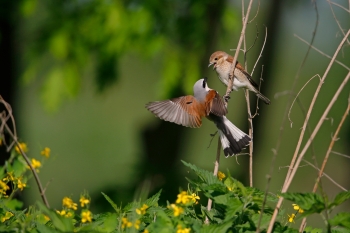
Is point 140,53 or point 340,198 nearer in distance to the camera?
point 340,198

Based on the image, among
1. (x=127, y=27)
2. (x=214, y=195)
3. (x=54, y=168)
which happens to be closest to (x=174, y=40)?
(x=127, y=27)

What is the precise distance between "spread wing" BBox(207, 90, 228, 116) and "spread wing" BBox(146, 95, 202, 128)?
21 centimetres

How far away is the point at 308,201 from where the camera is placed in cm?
262

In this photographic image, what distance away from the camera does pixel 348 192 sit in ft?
8.76

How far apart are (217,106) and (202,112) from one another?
13.9 inches

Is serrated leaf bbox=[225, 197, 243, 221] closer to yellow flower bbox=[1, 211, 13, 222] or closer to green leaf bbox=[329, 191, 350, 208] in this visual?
green leaf bbox=[329, 191, 350, 208]

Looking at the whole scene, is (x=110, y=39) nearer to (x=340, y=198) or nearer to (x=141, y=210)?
(x=141, y=210)

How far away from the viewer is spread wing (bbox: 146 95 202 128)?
4.38 meters

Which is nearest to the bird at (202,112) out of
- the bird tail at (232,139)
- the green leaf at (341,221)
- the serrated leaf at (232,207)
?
the bird tail at (232,139)

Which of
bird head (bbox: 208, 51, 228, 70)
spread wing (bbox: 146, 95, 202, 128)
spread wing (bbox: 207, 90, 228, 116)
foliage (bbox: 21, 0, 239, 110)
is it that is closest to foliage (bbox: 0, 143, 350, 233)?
spread wing (bbox: 207, 90, 228, 116)

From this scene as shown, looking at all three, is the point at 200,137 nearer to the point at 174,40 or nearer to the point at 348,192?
the point at 174,40

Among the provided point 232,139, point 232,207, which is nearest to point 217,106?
point 232,139

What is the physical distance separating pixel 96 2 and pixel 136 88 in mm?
10166

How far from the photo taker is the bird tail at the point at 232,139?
432cm
